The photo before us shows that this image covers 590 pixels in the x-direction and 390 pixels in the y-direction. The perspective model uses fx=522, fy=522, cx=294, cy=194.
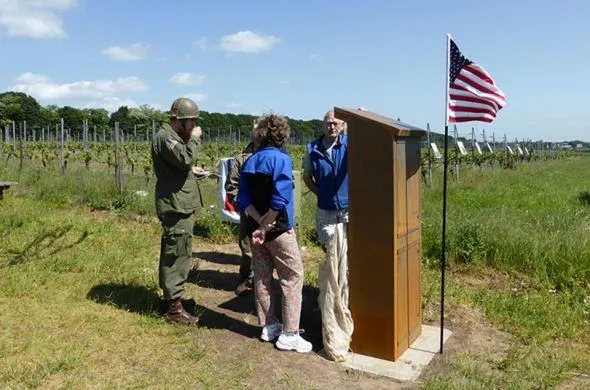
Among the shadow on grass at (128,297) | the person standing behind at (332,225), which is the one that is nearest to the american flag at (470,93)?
the person standing behind at (332,225)

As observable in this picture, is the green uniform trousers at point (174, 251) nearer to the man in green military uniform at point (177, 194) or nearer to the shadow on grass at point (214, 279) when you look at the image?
the man in green military uniform at point (177, 194)

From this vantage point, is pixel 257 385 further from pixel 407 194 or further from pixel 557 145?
pixel 557 145

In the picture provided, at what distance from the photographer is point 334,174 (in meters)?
4.04

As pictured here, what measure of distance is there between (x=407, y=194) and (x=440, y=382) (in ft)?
4.16

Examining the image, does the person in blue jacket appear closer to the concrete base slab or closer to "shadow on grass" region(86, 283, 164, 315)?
the concrete base slab

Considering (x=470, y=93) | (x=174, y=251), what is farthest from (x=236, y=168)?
(x=470, y=93)

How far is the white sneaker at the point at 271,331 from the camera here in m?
3.97

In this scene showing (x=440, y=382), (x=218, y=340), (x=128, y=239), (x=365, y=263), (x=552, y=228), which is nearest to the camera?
(x=440, y=382)

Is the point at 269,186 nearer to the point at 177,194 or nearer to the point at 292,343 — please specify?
the point at 177,194

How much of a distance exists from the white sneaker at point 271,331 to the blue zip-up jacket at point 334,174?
0.99 meters

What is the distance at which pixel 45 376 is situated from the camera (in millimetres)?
3352

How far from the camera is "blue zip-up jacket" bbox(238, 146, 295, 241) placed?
11.8 feet

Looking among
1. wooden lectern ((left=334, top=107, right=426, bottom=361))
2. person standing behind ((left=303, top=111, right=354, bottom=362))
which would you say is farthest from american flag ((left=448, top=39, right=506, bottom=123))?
person standing behind ((left=303, top=111, right=354, bottom=362))

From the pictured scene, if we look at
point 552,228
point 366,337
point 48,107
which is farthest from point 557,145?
point 48,107
